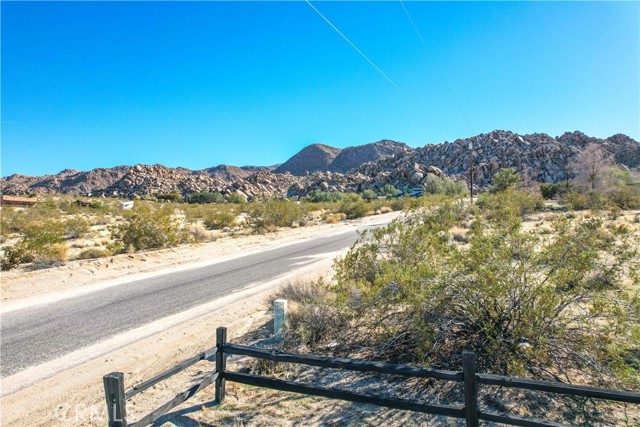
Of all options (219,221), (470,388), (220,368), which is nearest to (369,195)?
(219,221)

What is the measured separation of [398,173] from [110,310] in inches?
3119

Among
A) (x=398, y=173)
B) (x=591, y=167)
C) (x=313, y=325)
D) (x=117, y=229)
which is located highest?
(x=398, y=173)

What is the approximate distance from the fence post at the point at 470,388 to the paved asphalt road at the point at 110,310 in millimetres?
6203

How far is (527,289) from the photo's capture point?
4.88m

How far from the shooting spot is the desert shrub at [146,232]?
16.5 meters

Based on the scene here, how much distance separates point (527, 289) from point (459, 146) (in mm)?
99170

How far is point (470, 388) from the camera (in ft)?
11.1

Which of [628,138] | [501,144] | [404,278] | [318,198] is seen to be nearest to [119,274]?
[404,278]

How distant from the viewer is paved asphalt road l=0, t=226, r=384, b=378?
6.38 m

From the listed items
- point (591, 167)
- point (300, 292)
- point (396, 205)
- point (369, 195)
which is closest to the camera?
point (300, 292)

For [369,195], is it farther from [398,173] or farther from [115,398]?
[115,398]

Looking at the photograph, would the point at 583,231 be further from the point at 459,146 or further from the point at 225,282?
the point at 459,146

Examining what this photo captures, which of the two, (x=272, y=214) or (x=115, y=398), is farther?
(x=272, y=214)

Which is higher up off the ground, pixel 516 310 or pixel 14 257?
pixel 14 257
